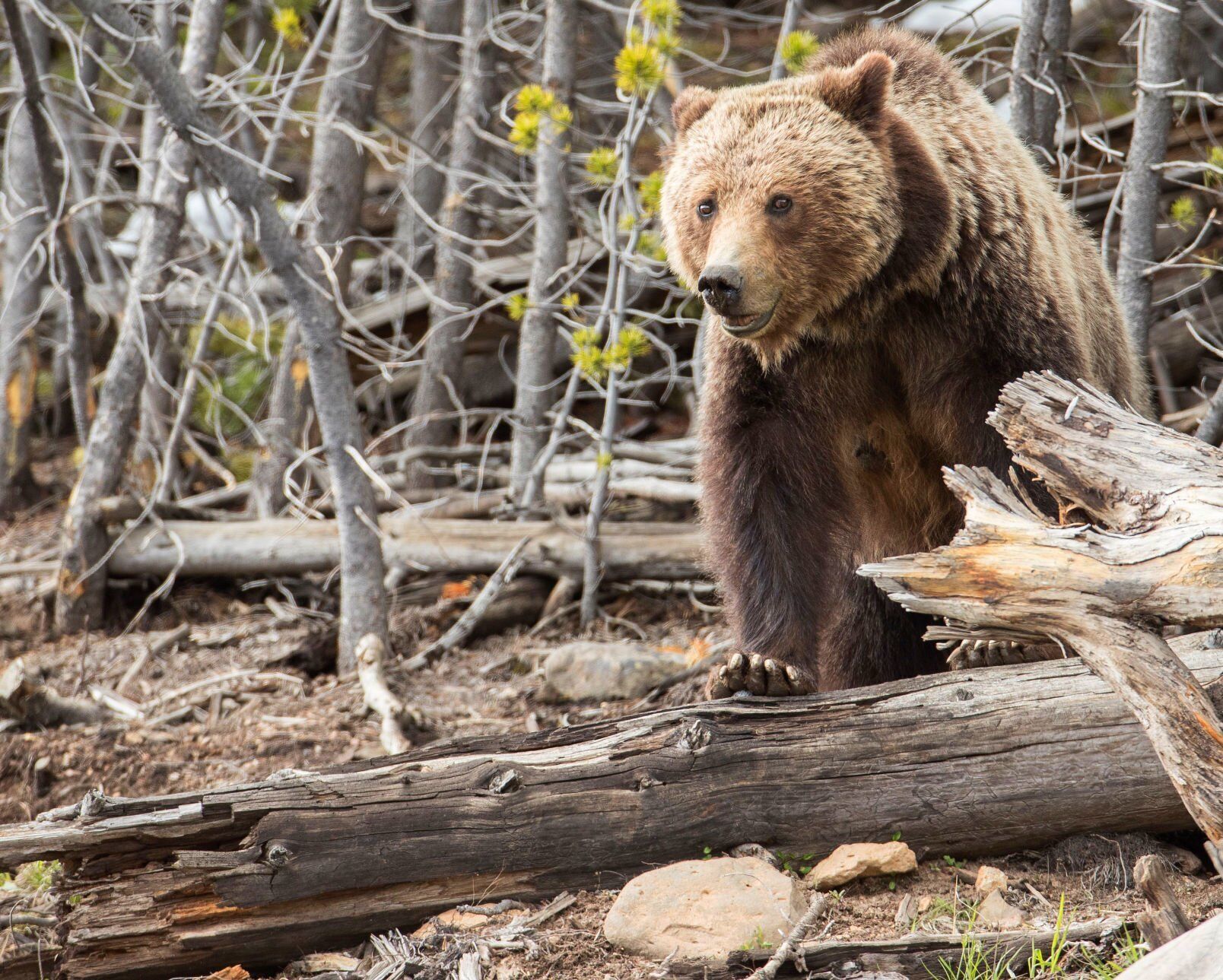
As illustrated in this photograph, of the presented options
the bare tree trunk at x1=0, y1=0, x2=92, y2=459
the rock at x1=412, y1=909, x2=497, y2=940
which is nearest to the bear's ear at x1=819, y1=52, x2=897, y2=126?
the rock at x1=412, y1=909, x2=497, y2=940

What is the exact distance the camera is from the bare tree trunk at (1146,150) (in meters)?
4.53

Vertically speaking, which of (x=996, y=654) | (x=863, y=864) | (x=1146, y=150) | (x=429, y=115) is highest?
(x=429, y=115)

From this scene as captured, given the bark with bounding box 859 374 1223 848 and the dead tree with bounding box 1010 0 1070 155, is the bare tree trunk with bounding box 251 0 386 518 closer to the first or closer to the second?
the dead tree with bounding box 1010 0 1070 155

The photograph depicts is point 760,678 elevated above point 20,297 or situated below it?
below

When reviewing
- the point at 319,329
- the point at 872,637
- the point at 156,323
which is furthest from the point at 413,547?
the point at 872,637

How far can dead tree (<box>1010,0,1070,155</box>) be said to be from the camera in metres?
4.68

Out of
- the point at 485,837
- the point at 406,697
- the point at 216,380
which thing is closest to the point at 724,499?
the point at 485,837

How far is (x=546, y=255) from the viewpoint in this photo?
Result: 5914mm

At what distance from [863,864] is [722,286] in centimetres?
150

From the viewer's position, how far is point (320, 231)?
6500 millimetres

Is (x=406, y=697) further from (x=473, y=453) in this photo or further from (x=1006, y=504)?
(x=1006, y=504)

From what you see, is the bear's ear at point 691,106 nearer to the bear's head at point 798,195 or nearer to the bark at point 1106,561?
the bear's head at point 798,195

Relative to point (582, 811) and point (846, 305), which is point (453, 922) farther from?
point (846, 305)

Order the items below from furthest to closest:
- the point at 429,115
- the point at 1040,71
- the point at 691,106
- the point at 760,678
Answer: the point at 429,115
the point at 1040,71
the point at 691,106
the point at 760,678
